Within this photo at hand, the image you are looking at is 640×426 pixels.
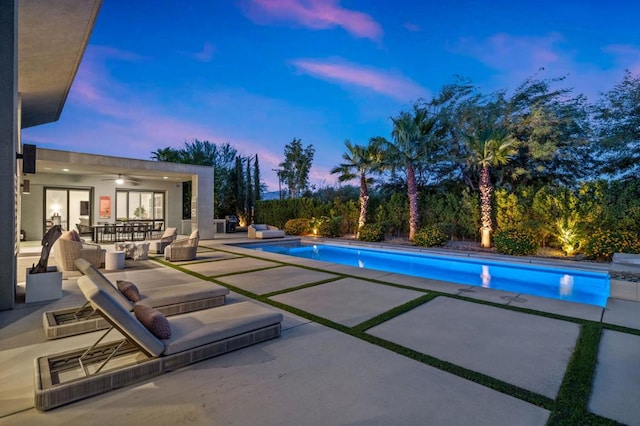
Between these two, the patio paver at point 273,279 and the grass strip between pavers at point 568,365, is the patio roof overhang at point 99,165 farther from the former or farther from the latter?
the grass strip between pavers at point 568,365

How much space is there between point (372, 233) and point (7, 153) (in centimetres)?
1237

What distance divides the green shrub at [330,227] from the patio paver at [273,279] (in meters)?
9.10

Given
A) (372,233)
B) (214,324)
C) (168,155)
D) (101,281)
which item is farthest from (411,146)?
(168,155)

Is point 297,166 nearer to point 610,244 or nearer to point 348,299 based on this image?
point 610,244

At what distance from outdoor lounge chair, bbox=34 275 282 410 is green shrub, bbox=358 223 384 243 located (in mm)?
11319

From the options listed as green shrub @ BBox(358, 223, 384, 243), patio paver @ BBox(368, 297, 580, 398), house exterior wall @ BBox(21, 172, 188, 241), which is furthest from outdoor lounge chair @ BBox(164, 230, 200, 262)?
house exterior wall @ BBox(21, 172, 188, 241)

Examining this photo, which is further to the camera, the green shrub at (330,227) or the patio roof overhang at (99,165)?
the green shrub at (330,227)

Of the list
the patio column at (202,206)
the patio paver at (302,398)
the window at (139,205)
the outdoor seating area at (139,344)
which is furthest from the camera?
the window at (139,205)

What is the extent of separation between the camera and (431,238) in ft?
41.4

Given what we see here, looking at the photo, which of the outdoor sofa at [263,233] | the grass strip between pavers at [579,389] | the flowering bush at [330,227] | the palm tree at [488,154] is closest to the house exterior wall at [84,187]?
the outdoor sofa at [263,233]

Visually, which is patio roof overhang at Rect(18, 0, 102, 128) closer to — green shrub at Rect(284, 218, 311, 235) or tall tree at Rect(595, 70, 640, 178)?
green shrub at Rect(284, 218, 311, 235)

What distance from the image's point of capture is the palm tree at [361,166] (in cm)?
1525

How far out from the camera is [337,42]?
15.2m

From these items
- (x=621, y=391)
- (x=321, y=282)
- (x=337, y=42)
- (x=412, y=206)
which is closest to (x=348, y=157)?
(x=412, y=206)
